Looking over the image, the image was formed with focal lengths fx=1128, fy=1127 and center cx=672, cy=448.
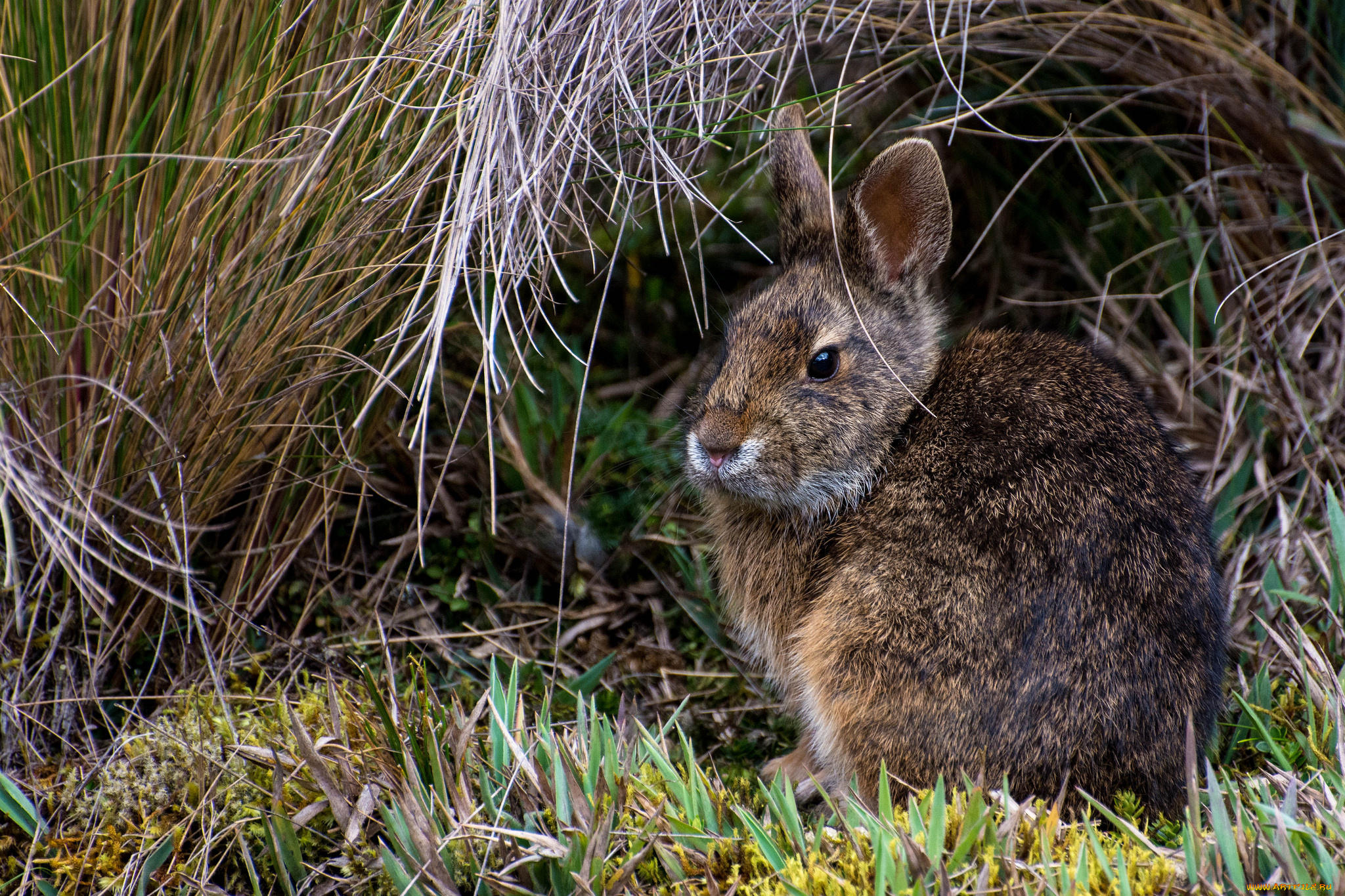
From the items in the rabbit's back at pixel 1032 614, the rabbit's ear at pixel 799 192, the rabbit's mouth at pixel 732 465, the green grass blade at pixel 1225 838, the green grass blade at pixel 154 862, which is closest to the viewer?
the green grass blade at pixel 1225 838

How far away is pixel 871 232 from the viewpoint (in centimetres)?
399

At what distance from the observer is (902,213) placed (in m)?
3.96

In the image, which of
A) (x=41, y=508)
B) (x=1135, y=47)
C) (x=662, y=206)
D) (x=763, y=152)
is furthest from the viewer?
(x=662, y=206)

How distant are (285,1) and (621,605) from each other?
2561 mm

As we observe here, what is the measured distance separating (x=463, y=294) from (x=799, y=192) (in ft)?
4.35

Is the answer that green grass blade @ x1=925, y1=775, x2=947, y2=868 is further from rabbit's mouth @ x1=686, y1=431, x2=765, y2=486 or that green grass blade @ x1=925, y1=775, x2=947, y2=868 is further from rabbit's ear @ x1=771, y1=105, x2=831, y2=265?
rabbit's ear @ x1=771, y1=105, x2=831, y2=265

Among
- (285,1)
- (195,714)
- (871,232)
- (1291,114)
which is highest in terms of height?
(1291,114)

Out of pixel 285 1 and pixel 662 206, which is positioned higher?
pixel 285 1

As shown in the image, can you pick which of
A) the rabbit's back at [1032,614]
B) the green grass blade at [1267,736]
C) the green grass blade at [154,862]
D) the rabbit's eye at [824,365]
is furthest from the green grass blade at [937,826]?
the green grass blade at [154,862]

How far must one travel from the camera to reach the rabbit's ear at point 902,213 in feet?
12.5

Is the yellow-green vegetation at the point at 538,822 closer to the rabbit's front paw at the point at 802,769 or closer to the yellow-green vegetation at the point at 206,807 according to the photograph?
the yellow-green vegetation at the point at 206,807

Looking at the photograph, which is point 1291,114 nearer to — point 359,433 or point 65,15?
point 359,433

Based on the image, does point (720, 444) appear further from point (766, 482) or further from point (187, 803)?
point (187, 803)

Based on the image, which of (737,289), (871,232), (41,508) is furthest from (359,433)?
(737,289)
